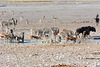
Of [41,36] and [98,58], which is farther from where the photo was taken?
[41,36]

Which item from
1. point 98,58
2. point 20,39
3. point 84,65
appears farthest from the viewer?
point 20,39

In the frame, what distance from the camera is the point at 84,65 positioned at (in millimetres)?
10820

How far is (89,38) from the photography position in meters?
19.1

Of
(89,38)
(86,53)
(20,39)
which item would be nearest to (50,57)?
(86,53)

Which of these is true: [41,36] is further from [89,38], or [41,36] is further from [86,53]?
[86,53]

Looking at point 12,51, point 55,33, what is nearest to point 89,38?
point 55,33

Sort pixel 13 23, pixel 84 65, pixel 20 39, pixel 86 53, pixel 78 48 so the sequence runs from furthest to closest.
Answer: pixel 13 23
pixel 20 39
pixel 78 48
pixel 86 53
pixel 84 65

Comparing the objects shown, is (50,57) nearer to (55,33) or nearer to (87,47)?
(87,47)

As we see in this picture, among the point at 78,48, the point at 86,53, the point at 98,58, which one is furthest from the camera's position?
the point at 78,48

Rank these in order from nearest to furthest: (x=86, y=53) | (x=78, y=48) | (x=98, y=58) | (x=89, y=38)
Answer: (x=98, y=58) → (x=86, y=53) → (x=78, y=48) → (x=89, y=38)

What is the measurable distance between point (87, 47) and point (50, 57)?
3579mm

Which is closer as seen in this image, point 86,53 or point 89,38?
point 86,53

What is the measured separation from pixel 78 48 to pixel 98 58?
115 inches

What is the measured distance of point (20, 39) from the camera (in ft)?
58.3
